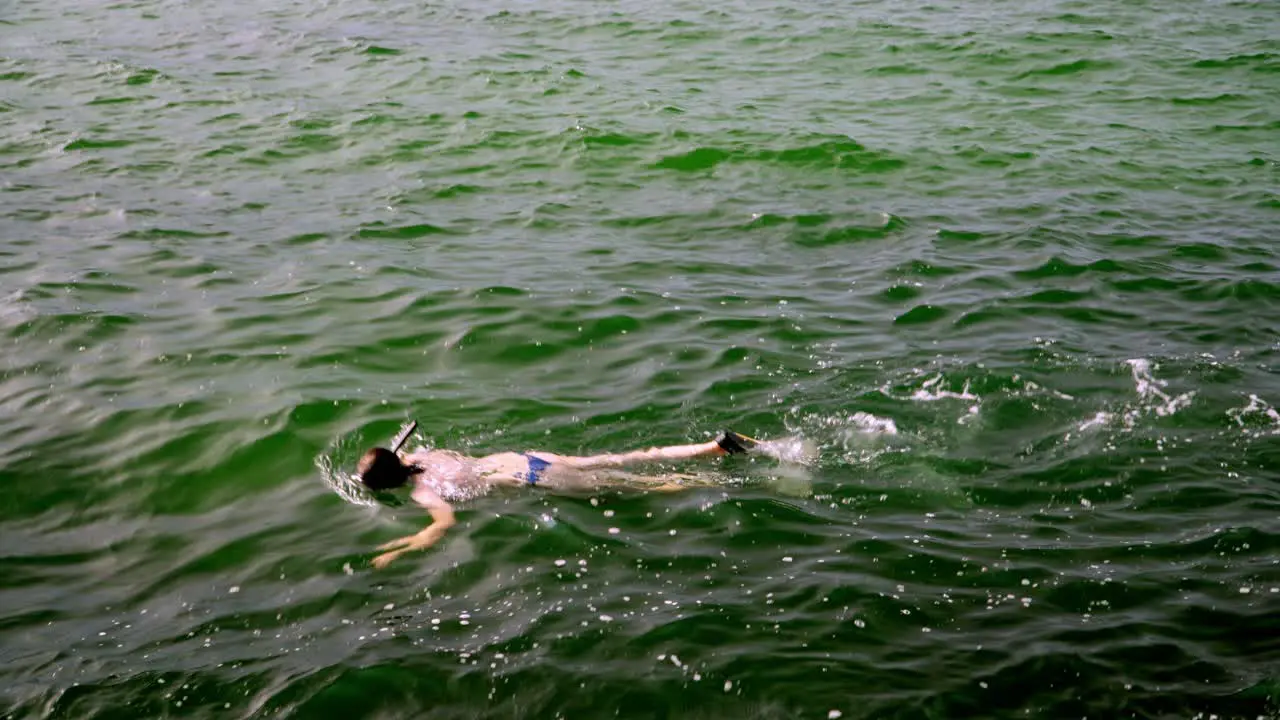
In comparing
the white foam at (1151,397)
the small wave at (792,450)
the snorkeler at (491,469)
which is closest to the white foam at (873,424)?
the small wave at (792,450)

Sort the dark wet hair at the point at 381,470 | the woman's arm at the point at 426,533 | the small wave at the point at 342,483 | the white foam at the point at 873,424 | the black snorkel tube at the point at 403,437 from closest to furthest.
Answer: the woman's arm at the point at 426,533
the black snorkel tube at the point at 403,437
the dark wet hair at the point at 381,470
the small wave at the point at 342,483
the white foam at the point at 873,424

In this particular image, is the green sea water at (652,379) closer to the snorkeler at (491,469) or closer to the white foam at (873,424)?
the white foam at (873,424)

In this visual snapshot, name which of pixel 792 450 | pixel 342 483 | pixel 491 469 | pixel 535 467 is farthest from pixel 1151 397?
pixel 342 483

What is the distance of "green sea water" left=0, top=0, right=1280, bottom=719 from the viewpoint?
6570 mm

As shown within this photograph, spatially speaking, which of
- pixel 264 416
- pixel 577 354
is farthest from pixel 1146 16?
pixel 264 416

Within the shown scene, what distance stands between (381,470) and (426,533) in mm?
659

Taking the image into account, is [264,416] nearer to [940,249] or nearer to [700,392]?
[700,392]

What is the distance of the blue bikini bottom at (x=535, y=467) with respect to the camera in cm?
831

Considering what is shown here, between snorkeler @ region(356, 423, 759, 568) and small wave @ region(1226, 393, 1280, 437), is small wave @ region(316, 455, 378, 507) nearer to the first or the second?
snorkeler @ region(356, 423, 759, 568)

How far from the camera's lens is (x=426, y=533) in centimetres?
778

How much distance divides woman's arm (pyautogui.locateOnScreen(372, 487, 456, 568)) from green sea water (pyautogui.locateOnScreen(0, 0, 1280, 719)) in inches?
5.2

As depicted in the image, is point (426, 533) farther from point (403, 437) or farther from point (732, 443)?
point (732, 443)

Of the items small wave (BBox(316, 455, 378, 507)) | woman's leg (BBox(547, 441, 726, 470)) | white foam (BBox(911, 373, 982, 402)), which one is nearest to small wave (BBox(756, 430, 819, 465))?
woman's leg (BBox(547, 441, 726, 470))

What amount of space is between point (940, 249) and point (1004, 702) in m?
6.82
